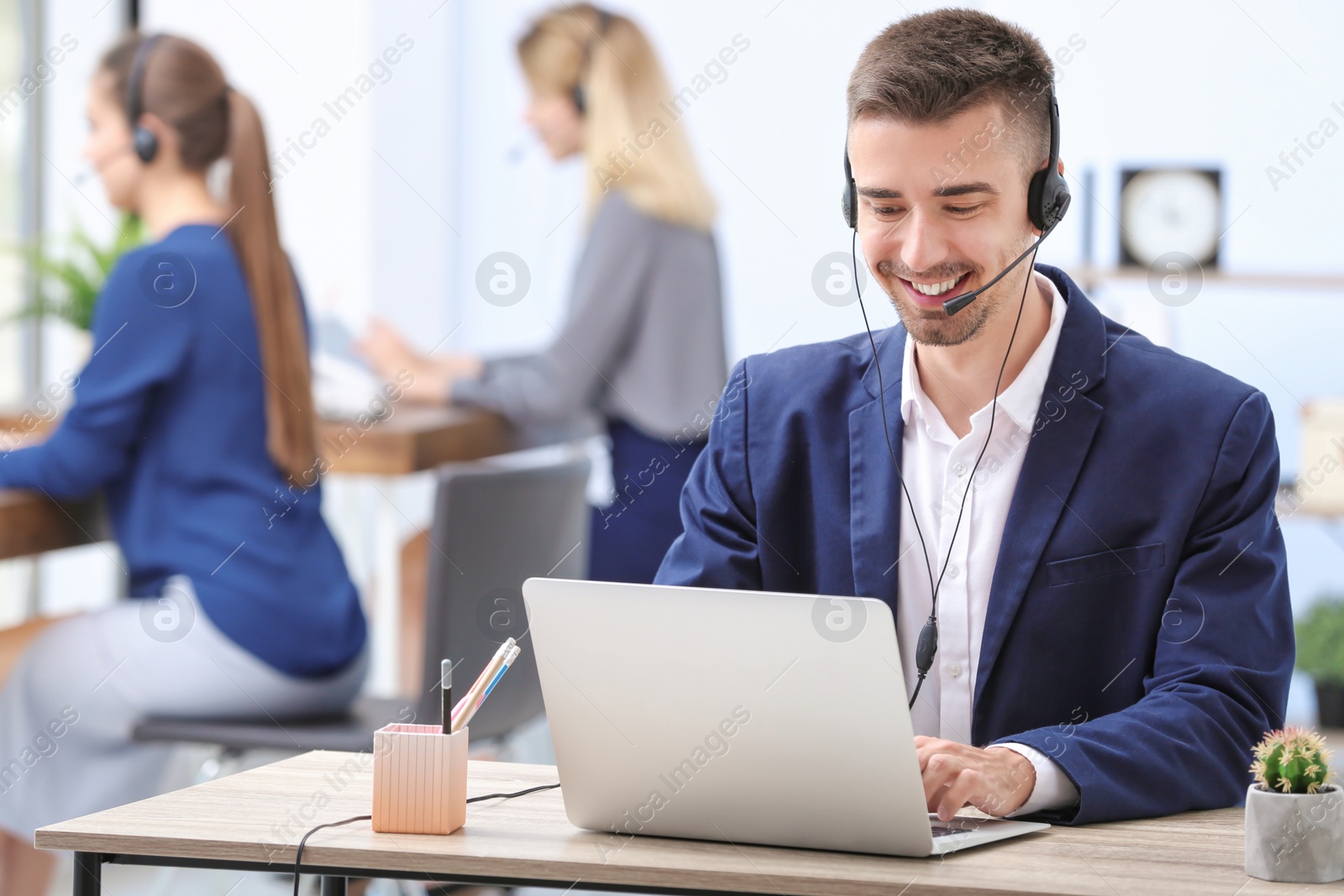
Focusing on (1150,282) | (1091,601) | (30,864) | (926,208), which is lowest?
(30,864)

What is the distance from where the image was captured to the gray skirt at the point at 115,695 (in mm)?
2127

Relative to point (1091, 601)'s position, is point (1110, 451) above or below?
above

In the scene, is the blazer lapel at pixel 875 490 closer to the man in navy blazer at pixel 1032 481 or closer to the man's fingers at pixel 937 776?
the man in navy blazer at pixel 1032 481

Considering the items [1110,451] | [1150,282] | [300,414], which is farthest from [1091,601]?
[1150,282]

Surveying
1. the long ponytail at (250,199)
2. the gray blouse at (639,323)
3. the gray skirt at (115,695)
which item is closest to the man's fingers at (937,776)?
the gray skirt at (115,695)

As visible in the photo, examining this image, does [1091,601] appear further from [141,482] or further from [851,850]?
[141,482]

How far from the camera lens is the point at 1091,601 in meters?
1.30

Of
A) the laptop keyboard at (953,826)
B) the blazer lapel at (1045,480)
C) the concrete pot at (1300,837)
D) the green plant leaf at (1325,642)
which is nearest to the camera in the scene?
the concrete pot at (1300,837)

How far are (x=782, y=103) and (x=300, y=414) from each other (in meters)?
1.68

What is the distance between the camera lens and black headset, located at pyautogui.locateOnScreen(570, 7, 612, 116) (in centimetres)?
323

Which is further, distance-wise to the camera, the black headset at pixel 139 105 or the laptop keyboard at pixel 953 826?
the black headset at pixel 139 105

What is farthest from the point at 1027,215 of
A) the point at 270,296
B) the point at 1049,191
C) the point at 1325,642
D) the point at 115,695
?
the point at 1325,642

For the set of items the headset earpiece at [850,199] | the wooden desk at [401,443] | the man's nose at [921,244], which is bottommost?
the wooden desk at [401,443]

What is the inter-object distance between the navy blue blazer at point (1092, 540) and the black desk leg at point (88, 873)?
58 centimetres
